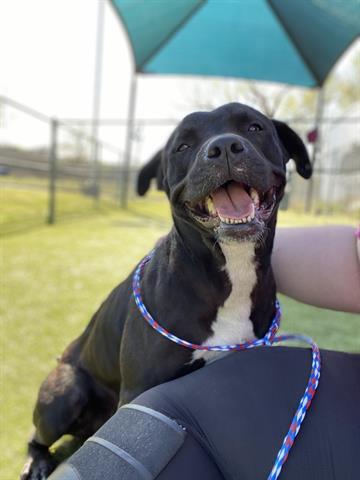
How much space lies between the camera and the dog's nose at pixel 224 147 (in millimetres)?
1447

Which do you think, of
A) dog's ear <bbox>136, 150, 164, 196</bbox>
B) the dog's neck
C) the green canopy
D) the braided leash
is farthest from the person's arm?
the green canopy

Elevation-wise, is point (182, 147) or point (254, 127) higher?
point (254, 127)

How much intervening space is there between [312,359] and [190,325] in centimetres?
46

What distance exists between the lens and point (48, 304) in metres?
3.80

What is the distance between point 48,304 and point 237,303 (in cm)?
258

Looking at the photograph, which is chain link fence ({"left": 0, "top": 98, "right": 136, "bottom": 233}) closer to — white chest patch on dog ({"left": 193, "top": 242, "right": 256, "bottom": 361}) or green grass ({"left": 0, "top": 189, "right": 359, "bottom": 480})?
green grass ({"left": 0, "top": 189, "right": 359, "bottom": 480})

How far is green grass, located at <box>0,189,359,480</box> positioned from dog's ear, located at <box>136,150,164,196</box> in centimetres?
127

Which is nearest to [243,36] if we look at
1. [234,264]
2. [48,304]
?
[48,304]

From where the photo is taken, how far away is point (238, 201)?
5.19 ft

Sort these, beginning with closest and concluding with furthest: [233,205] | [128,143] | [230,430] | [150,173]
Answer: [230,430] < [233,205] < [150,173] < [128,143]

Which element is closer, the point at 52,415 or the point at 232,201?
the point at 232,201

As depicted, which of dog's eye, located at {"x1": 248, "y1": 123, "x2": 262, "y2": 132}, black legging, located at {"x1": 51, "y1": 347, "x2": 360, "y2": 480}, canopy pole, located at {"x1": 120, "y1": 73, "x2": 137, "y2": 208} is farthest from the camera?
canopy pole, located at {"x1": 120, "y1": 73, "x2": 137, "y2": 208}

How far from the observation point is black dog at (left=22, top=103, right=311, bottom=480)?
4.90ft

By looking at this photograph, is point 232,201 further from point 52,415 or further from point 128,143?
point 128,143
